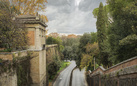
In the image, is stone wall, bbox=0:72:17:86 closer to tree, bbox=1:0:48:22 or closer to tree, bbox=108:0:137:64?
tree, bbox=108:0:137:64

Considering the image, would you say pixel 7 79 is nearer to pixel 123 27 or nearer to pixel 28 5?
pixel 123 27

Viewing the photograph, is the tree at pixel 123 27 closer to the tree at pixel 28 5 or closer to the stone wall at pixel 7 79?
the stone wall at pixel 7 79

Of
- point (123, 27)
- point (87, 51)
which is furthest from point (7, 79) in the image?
point (87, 51)

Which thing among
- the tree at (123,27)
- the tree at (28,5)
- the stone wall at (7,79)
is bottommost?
the stone wall at (7,79)

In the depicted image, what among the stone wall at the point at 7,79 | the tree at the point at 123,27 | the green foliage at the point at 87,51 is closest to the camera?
the stone wall at the point at 7,79

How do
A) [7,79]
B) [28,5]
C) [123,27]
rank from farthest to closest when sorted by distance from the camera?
[28,5], [123,27], [7,79]

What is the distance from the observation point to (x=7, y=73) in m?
7.46

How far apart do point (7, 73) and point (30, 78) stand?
4857mm

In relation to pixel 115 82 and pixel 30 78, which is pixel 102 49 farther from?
pixel 30 78

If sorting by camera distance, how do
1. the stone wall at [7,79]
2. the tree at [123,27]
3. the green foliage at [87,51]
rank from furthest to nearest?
1. the green foliage at [87,51]
2. the tree at [123,27]
3. the stone wall at [7,79]

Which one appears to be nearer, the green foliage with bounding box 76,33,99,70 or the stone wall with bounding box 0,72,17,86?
the stone wall with bounding box 0,72,17,86

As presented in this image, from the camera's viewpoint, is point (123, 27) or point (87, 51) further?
point (87, 51)

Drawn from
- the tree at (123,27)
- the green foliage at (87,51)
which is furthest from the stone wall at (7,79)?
the green foliage at (87,51)

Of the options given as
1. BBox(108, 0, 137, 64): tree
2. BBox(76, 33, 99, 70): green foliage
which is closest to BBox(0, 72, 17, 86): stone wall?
BBox(108, 0, 137, 64): tree
